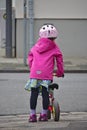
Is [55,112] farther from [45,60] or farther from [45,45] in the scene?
[45,45]

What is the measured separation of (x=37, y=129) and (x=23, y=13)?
55.7ft

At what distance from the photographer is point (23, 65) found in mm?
21281

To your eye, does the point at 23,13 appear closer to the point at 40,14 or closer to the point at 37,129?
the point at 40,14

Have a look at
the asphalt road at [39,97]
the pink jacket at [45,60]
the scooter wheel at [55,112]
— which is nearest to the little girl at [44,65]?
the pink jacket at [45,60]

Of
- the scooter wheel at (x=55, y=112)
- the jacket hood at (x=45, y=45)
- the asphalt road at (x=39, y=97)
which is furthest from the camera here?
the asphalt road at (x=39, y=97)

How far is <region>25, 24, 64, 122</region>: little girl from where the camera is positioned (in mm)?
7996

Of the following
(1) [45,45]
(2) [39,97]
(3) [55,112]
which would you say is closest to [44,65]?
(1) [45,45]

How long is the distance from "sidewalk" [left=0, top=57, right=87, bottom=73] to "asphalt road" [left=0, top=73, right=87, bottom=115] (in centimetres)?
378

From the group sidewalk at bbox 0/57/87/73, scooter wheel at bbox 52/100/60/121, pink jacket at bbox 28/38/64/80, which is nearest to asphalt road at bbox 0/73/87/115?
scooter wheel at bbox 52/100/60/121

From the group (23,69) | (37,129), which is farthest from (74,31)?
(37,129)

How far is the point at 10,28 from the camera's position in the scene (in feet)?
78.7

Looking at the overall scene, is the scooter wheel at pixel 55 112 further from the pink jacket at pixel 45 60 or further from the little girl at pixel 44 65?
the pink jacket at pixel 45 60

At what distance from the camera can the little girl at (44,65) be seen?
8.00 meters

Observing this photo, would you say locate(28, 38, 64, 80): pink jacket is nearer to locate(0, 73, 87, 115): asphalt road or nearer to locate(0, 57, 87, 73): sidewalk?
locate(0, 73, 87, 115): asphalt road
